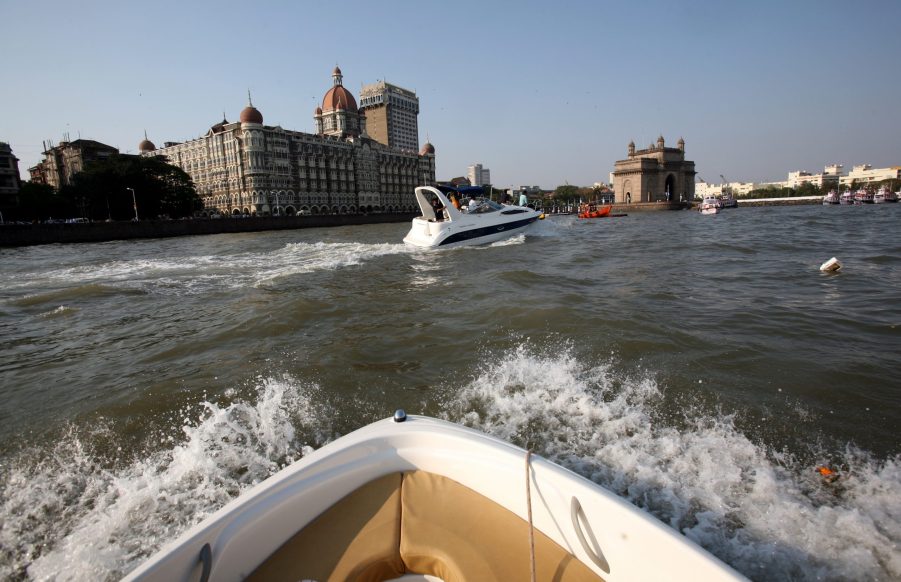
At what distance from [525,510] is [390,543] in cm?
54

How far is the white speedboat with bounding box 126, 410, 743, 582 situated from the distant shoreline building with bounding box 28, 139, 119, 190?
81166mm

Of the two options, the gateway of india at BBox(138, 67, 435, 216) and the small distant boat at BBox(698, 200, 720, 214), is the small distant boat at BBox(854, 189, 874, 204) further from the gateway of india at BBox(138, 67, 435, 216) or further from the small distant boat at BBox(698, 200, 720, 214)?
the gateway of india at BBox(138, 67, 435, 216)

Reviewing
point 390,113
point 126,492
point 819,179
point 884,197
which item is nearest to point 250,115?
point 390,113

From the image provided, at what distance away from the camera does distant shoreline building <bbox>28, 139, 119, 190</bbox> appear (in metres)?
67.2

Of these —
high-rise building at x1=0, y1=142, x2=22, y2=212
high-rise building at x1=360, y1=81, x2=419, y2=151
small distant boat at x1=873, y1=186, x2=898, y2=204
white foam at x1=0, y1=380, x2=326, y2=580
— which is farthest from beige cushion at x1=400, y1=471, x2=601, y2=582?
high-rise building at x1=360, y1=81, x2=419, y2=151

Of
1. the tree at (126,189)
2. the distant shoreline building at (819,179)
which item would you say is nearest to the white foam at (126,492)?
the tree at (126,189)

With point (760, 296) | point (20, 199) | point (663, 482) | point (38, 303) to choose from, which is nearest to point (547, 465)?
point (663, 482)

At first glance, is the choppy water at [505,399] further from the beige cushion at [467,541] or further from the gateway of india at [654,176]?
the gateway of india at [654,176]

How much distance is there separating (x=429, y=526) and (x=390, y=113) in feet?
384

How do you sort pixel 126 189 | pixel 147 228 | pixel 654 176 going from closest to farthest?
pixel 147 228 < pixel 126 189 < pixel 654 176

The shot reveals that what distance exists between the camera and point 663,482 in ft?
8.43

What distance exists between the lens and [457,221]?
15383 mm

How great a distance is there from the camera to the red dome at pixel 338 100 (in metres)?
79.6

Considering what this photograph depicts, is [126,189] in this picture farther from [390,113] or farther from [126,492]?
[390,113]
